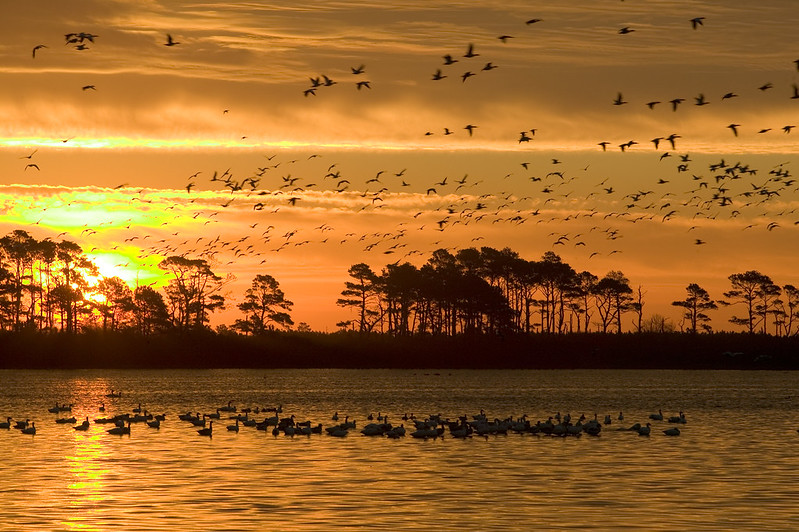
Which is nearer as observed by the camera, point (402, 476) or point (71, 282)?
point (402, 476)

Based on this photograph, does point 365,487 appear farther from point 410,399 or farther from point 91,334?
point 91,334

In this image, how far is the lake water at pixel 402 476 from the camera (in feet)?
98.6

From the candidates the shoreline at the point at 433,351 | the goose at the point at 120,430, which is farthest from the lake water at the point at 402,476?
the shoreline at the point at 433,351

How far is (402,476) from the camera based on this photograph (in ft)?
126

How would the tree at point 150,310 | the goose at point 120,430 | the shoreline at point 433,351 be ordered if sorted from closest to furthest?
the goose at point 120,430 < the shoreline at point 433,351 < the tree at point 150,310

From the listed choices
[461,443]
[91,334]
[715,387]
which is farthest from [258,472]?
[91,334]

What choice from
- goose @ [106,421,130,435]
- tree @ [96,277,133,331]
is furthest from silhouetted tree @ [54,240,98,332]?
goose @ [106,421,130,435]

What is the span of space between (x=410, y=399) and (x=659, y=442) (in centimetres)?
3717

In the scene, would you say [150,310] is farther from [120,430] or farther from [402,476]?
[402,476]

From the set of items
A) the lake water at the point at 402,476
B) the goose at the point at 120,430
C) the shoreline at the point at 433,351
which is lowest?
the lake water at the point at 402,476

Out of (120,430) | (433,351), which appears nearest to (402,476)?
(120,430)

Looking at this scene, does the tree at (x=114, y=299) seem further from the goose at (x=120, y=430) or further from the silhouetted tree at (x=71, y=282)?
the goose at (x=120, y=430)

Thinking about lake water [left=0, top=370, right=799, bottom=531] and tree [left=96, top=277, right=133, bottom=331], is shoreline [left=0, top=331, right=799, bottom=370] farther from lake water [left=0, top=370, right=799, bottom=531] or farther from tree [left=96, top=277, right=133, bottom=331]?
lake water [left=0, top=370, right=799, bottom=531]

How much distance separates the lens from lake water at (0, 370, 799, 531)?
30.1m
